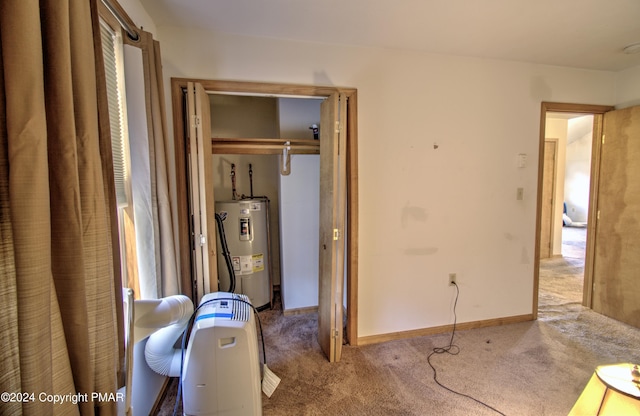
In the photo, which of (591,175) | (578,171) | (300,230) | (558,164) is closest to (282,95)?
(300,230)

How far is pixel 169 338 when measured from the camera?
154 cm

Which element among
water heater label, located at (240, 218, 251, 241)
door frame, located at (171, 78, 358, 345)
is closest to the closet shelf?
door frame, located at (171, 78, 358, 345)

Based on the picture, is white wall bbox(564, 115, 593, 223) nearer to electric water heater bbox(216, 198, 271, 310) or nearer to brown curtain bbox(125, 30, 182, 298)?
electric water heater bbox(216, 198, 271, 310)

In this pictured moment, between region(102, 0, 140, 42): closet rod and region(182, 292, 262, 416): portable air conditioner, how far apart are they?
151cm

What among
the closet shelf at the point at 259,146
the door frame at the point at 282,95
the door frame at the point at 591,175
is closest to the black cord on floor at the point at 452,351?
the door frame at the point at 282,95

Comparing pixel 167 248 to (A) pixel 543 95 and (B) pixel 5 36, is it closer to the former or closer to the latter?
(B) pixel 5 36

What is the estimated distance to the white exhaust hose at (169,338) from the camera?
1400 millimetres

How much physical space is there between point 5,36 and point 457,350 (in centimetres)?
281

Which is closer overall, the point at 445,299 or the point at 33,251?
the point at 33,251

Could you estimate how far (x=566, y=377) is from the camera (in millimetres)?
1860

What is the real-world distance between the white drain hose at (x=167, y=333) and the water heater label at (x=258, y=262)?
123 cm

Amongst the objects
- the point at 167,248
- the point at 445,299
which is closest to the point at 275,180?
the point at 167,248

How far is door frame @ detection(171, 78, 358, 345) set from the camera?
1829 mm

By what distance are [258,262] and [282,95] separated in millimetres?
1694
